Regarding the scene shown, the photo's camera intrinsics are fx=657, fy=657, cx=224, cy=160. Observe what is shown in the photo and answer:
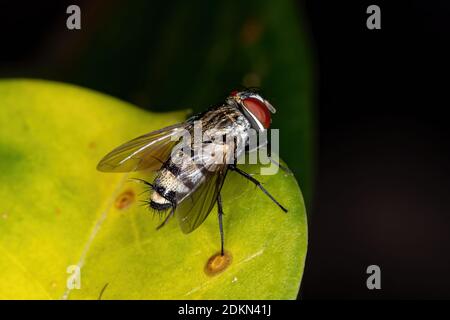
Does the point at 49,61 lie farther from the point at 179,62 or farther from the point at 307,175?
the point at 307,175

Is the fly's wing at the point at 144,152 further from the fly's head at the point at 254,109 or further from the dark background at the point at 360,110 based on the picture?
the dark background at the point at 360,110

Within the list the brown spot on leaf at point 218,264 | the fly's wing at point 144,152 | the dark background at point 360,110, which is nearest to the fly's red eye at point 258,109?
the fly's wing at point 144,152

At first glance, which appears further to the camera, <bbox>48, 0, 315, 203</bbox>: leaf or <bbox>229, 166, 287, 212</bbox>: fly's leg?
<bbox>48, 0, 315, 203</bbox>: leaf

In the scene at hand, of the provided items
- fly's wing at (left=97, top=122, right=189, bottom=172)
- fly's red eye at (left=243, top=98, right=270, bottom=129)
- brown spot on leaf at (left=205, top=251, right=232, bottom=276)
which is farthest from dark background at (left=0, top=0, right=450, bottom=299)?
brown spot on leaf at (left=205, top=251, right=232, bottom=276)

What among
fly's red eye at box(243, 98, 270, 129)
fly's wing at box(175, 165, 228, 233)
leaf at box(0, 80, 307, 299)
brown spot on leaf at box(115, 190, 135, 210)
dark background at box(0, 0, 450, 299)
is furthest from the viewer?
dark background at box(0, 0, 450, 299)

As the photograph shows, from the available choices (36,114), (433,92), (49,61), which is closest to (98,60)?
(49,61)

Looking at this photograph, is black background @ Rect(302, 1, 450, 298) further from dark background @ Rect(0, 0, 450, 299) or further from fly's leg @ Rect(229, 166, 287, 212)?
fly's leg @ Rect(229, 166, 287, 212)
